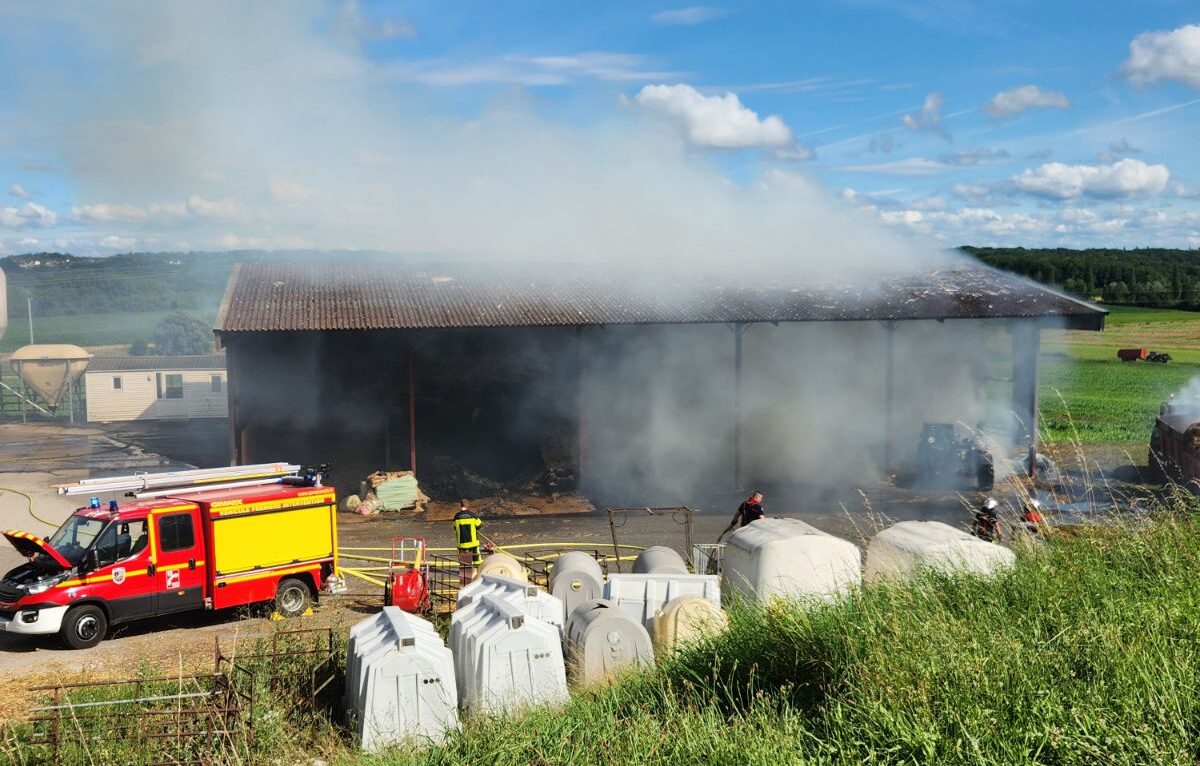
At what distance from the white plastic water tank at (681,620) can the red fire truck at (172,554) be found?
5.92 metres

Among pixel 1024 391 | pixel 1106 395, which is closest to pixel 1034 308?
pixel 1024 391

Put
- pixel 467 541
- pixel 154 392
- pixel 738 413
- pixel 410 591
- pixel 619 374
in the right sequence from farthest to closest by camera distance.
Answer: pixel 154 392
pixel 619 374
pixel 738 413
pixel 467 541
pixel 410 591

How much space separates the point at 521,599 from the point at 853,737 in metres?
5.44

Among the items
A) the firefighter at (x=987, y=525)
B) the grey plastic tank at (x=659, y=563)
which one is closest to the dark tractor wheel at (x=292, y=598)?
the grey plastic tank at (x=659, y=563)

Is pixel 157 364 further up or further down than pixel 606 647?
further up

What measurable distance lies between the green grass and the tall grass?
75923 mm

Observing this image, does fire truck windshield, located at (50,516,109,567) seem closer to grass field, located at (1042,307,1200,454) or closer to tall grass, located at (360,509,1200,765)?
tall grass, located at (360,509,1200,765)

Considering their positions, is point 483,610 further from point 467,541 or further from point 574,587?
point 467,541

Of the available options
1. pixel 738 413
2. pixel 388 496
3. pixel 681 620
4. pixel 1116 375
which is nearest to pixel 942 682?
pixel 681 620

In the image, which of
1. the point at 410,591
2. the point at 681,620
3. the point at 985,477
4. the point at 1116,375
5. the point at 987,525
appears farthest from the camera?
the point at 1116,375

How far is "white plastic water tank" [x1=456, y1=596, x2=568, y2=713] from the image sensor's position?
9.30 m

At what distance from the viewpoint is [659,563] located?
13.4 metres

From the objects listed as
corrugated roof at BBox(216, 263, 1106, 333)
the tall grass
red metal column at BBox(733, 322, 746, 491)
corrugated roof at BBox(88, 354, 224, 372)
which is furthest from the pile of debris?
corrugated roof at BBox(88, 354, 224, 372)

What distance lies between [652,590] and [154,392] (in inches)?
1370
